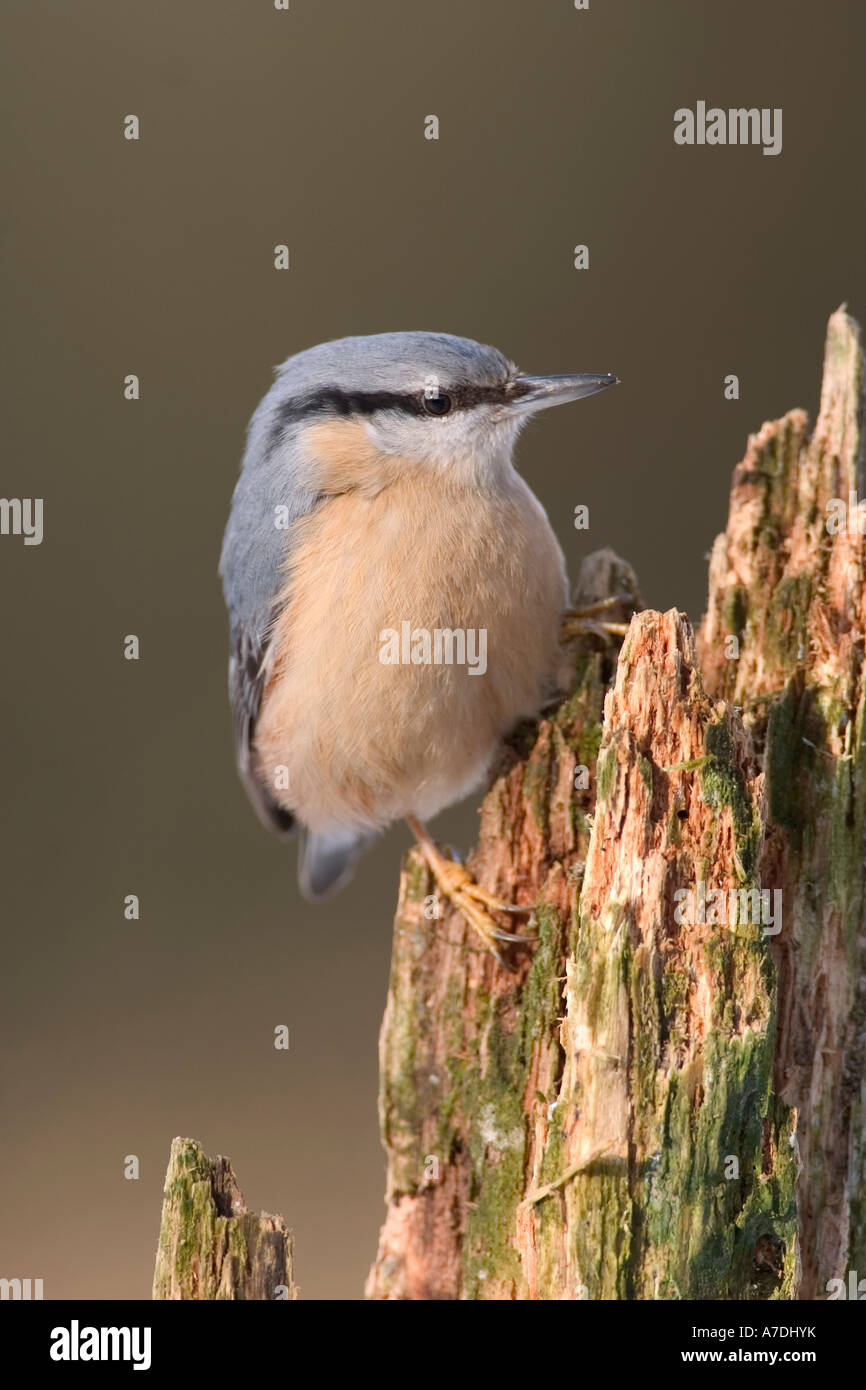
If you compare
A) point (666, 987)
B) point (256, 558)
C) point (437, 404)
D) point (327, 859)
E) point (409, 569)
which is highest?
point (437, 404)

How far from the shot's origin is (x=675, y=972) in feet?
6.85

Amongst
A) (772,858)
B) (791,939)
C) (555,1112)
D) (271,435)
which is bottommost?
(555,1112)

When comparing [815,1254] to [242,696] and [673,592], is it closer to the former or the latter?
[242,696]

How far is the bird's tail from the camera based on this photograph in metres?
3.62

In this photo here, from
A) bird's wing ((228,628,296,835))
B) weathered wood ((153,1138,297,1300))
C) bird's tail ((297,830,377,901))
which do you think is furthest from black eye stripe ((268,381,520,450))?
weathered wood ((153,1138,297,1300))

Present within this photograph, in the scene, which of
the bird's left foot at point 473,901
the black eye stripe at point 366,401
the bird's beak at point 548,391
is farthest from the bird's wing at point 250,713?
the bird's beak at point 548,391

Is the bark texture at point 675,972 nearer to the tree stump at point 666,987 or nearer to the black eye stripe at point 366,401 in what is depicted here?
the tree stump at point 666,987

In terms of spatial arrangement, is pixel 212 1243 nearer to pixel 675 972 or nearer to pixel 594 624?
pixel 675 972

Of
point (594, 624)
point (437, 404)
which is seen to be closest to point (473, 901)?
point (594, 624)

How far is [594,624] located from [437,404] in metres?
0.57

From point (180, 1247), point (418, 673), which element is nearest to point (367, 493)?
point (418, 673)

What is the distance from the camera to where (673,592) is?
3.93 m

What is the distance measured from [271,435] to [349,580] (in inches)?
17.0
